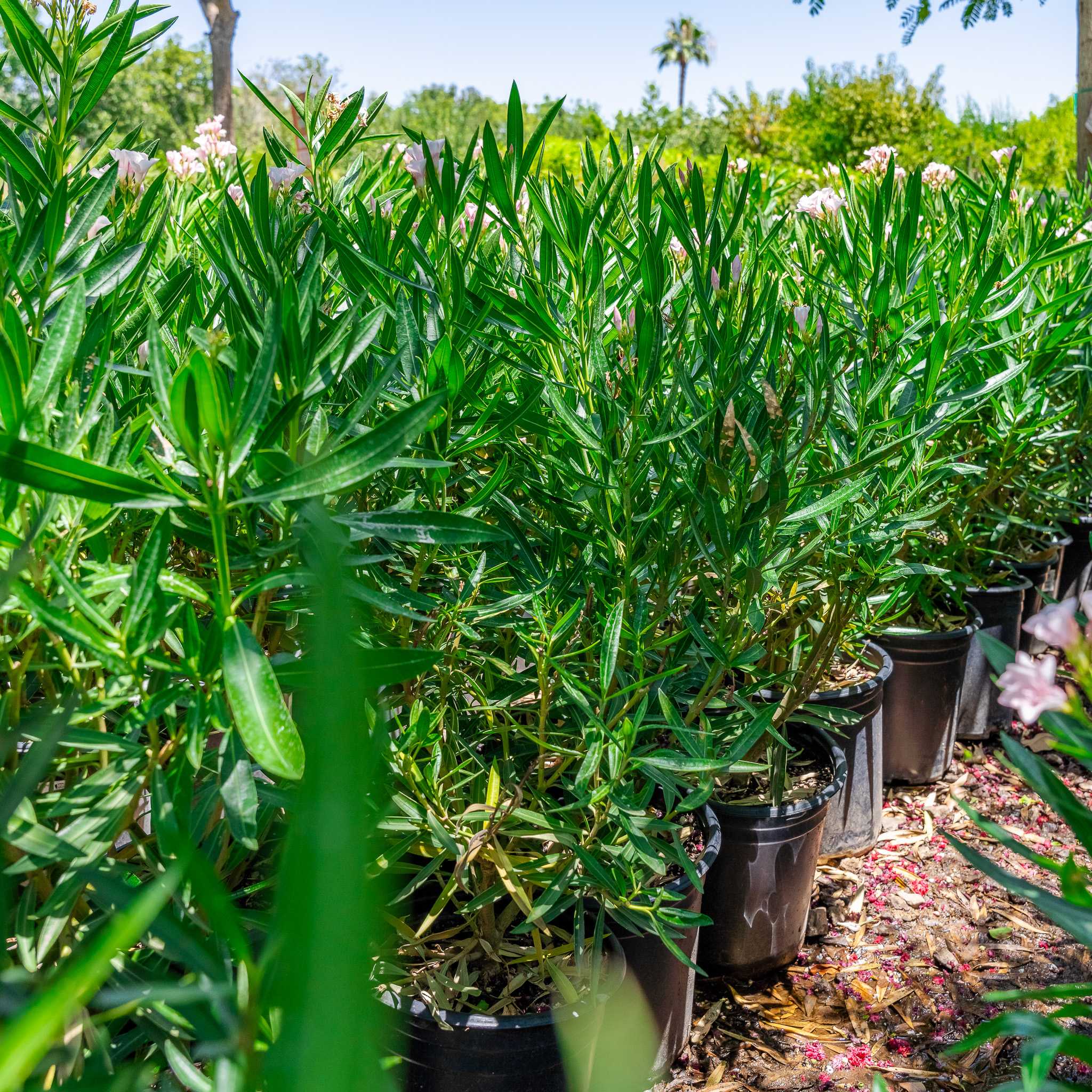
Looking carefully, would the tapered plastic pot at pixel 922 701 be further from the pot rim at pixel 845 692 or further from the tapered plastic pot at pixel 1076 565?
the tapered plastic pot at pixel 1076 565

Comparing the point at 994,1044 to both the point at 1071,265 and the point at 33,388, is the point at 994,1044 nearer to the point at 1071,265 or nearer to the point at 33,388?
the point at 33,388

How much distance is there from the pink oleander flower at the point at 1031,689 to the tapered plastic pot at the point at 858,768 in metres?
1.75

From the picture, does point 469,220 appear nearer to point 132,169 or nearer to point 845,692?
point 132,169

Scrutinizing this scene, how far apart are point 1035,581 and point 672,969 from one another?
2.42m

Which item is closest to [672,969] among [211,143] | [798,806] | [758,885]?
[758,885]

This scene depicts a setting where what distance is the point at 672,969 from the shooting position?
5.85ft

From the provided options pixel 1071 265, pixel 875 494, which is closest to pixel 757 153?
pixel 1071 265

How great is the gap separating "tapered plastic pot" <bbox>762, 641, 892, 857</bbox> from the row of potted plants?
0.33 meters

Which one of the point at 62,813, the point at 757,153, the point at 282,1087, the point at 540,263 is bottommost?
the point at 62,813

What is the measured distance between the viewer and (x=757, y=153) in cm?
1816

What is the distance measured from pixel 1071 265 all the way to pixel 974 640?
4.49 feet

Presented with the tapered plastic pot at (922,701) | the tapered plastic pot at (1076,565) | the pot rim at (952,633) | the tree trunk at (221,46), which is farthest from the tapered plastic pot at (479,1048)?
the tree trunk at (221,46)

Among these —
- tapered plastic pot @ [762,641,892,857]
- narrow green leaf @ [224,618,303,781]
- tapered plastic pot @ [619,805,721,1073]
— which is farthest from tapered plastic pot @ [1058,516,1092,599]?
narrow green leaf @ [224,618,303,781]

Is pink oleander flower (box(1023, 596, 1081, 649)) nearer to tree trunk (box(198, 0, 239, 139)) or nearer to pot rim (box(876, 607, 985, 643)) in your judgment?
pot rim (box(876, 607, 985, 643))
